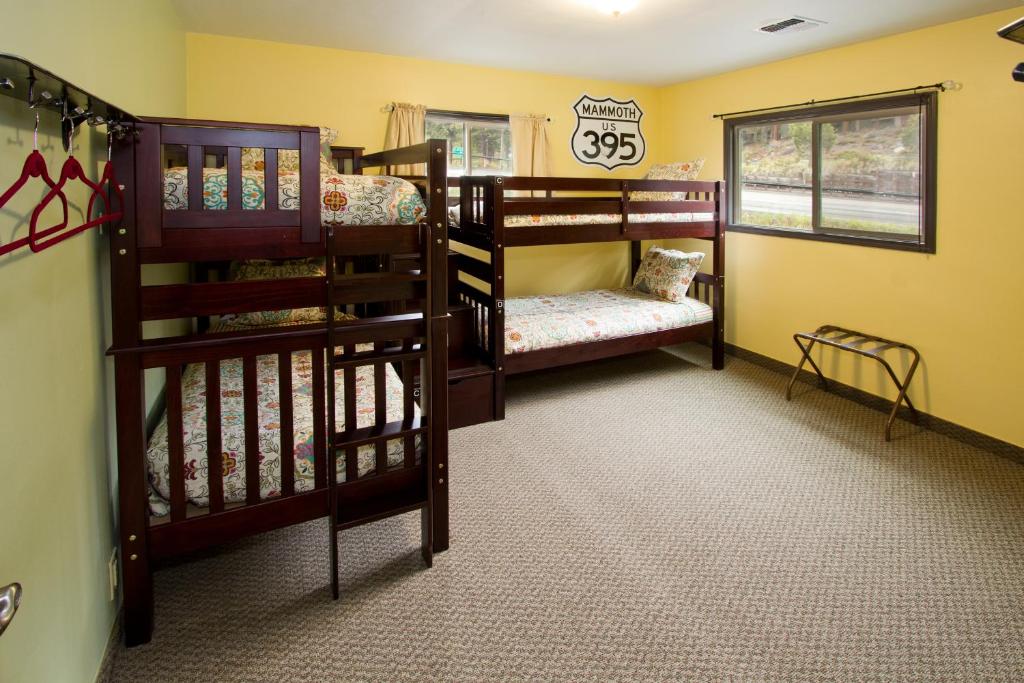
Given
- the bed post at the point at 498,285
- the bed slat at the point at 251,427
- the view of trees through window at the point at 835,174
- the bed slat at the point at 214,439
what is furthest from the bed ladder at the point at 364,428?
the view of trees through window at the point at 835,174

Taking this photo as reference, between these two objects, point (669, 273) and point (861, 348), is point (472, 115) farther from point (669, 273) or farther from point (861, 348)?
point (861, 348)

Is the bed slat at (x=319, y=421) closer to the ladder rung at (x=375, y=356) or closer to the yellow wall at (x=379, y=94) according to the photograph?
the ladder rung at (x=375, y=356)

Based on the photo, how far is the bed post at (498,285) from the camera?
11.9 ft

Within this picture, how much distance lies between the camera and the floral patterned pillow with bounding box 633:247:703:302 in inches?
184

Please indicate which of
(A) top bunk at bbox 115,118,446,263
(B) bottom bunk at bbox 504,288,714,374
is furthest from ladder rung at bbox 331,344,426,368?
(B) bottom bunk at bbox 504,288,714,374

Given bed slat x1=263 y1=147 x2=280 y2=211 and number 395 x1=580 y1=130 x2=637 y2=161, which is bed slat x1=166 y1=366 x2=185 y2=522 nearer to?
bed slat x1=263 y1=147 x2=280 y2=211

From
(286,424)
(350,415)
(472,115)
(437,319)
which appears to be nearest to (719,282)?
(472,115)

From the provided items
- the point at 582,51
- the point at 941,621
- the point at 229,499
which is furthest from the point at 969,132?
the point at 229,499

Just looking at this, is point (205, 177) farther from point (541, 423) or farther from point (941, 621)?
point (941, 621)

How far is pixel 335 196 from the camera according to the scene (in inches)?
80.1

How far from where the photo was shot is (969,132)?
328cm

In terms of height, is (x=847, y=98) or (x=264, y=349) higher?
(x=847, y=98)

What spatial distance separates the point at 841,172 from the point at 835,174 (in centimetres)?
4

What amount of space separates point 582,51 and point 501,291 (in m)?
1.86
